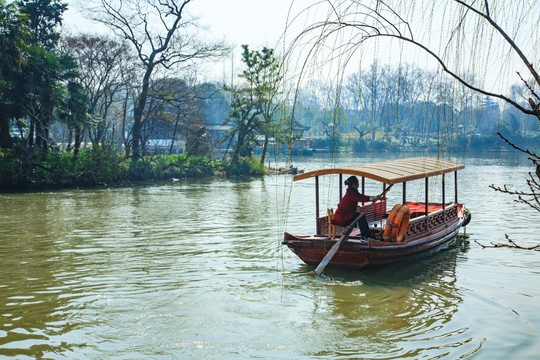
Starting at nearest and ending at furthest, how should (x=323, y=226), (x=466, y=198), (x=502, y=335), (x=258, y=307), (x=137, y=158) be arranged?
(x=502, y=335), (x=258, y=307), (x=323, y=226), (x=466, y=198), (x=137, y=158)

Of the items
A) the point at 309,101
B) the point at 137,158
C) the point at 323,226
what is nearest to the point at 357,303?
the point at 323,226

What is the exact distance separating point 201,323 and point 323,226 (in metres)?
4.44

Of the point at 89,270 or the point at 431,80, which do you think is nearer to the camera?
the point at 431,80

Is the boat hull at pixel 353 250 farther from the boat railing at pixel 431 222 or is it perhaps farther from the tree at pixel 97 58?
the tree at pixel 97 58

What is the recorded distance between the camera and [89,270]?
34.8ft

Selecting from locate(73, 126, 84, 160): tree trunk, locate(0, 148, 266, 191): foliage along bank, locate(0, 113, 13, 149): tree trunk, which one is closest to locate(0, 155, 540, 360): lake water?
locate(0, 148, 266, 191): foliage along bank

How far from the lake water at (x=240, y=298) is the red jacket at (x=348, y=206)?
3.18 ft

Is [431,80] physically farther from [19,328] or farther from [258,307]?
[19,328]

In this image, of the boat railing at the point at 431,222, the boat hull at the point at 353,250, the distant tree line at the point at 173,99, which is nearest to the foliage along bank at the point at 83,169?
the distant tree line at the point at 173,99

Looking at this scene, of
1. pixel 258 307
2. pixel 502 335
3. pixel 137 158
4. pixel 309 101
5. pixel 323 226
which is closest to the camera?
pixel 309 101

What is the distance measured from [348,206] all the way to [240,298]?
117 inches

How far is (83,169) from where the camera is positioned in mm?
27406

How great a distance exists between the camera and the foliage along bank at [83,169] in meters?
24.9

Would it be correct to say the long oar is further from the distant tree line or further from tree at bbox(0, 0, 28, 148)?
tree at bbox(0, 0, 28, 148)
